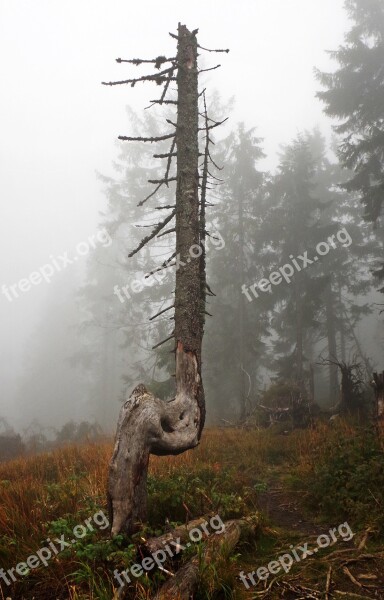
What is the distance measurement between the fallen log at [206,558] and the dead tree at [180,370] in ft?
2.51

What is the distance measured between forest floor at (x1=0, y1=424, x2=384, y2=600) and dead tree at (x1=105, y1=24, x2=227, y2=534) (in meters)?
0.50

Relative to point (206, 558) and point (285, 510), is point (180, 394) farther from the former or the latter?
point (285, 510)

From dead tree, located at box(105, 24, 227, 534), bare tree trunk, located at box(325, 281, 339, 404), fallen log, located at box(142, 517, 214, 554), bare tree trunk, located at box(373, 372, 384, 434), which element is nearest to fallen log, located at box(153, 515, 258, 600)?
fallen log, located at box(142, 517, 214, 554)

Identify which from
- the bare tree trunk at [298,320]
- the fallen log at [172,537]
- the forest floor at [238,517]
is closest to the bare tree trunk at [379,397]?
the forest floor at [238,517]

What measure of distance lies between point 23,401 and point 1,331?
4704 centimetres

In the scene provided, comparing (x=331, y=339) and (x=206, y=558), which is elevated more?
(x=331, y=339)

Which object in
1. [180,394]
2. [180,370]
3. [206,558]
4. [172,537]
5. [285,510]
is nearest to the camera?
[206,558]

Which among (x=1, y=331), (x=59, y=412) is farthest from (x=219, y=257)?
(x=1, y=331)

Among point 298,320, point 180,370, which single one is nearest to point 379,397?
point 180,370

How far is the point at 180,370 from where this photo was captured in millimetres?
5250

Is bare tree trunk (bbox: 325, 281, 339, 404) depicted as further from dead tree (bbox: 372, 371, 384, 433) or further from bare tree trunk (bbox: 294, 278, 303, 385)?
dead tree (bbox: 372, 371, 384, 433)

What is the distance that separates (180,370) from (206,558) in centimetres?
225

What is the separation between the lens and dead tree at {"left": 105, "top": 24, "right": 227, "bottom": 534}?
408 cm

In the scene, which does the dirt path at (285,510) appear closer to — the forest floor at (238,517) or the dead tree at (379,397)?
the forest floor at (238,517)
